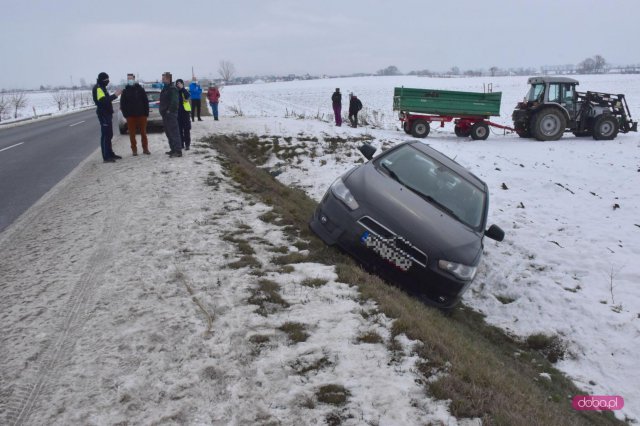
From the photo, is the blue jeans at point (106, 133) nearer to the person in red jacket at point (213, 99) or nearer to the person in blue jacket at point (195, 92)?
the person in blue jacket at point (195, 92)

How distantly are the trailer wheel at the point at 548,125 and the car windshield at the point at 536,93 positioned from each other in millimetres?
721

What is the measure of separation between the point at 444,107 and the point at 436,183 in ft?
40.1

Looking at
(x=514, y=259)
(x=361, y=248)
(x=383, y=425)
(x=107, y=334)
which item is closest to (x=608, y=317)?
(x=514, y=259)

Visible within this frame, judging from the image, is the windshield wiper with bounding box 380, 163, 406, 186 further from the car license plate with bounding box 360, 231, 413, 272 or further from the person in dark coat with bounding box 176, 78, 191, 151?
the person in dark coat with bounding box 176, 78, 191, 151

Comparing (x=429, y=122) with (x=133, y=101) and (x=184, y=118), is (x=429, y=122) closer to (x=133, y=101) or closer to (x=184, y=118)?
(x=184, y=118)

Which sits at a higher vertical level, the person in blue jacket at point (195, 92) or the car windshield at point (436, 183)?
the person in blue jacket at point (195, 92)

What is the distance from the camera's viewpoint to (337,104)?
17812 mm

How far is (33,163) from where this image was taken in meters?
9.88

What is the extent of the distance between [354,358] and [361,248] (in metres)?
1.73

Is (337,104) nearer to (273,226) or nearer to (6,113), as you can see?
(273,226)

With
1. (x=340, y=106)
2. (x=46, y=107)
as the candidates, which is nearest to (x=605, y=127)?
(x=340, y=106)

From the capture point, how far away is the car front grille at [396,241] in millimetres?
4375

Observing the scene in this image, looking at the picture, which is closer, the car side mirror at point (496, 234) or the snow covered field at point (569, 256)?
the snow covered field at point (569, 256)
